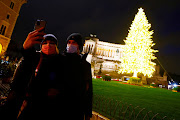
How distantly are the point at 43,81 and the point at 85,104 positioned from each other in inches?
43.4

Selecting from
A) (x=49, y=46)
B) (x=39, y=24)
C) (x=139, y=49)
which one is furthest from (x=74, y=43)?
(x=139, y=49)

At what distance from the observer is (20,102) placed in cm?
167

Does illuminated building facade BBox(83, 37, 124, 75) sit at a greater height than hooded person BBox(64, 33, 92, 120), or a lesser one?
greater

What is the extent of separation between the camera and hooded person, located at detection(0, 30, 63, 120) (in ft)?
5.49

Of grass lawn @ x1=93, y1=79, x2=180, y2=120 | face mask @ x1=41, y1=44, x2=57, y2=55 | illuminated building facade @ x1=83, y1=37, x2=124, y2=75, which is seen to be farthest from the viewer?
illuminated building facade @ x1=83, y1=37, x2=124, y2=75

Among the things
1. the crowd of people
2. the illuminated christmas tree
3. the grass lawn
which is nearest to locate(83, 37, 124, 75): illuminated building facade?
the illuminated christmas tree

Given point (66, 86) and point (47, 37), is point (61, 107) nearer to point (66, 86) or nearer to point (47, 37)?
point (66, 86)

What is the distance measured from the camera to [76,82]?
2.09 m

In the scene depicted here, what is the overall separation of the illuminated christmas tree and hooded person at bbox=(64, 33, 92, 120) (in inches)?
870

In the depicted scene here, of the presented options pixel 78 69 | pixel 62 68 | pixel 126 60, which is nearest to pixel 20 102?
pixel 62 68

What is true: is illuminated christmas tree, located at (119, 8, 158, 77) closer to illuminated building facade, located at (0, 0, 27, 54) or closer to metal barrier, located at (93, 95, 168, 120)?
metal barrier, located at (93, 95, 168, 120)

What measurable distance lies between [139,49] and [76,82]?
76.9 feet

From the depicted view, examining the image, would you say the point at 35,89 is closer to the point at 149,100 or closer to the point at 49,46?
the point at 49,46

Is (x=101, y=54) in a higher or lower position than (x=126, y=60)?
higher
